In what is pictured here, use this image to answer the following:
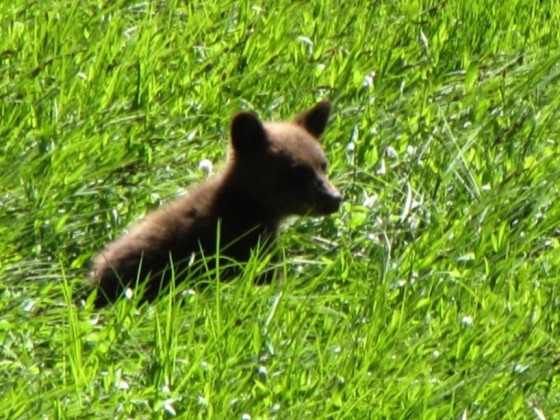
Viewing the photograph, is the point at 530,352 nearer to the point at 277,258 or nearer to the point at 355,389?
the point at 355,389

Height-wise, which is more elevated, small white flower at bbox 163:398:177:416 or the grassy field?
small white flower at bbox 163:398:177:416

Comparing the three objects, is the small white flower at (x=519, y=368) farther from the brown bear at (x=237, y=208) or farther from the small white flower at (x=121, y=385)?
the small white flower at (x=121, y=385)

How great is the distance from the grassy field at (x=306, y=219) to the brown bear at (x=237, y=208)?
0.13 meters

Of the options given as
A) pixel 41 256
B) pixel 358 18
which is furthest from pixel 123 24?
pixel 41 256

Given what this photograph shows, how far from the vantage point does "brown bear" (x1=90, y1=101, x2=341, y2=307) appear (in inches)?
267

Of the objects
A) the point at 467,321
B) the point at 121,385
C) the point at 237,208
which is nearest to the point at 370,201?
the point at 237,208

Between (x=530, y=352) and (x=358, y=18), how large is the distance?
10.5 feet

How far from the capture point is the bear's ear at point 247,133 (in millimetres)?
7348

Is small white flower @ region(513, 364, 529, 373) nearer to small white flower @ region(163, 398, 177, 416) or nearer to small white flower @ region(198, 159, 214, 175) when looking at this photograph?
small white flower @ region(163, 398, 177, 416)

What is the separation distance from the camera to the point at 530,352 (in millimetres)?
5996

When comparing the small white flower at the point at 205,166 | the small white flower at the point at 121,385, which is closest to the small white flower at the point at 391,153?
the small white flower at the point at 205,166

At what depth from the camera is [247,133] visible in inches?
294

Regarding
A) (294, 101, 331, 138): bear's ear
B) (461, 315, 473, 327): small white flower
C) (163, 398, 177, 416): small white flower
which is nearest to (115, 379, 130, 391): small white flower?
(163, 398, 177, 416): small white flower

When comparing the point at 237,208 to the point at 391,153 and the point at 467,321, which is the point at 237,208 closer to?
the point at 391,153
